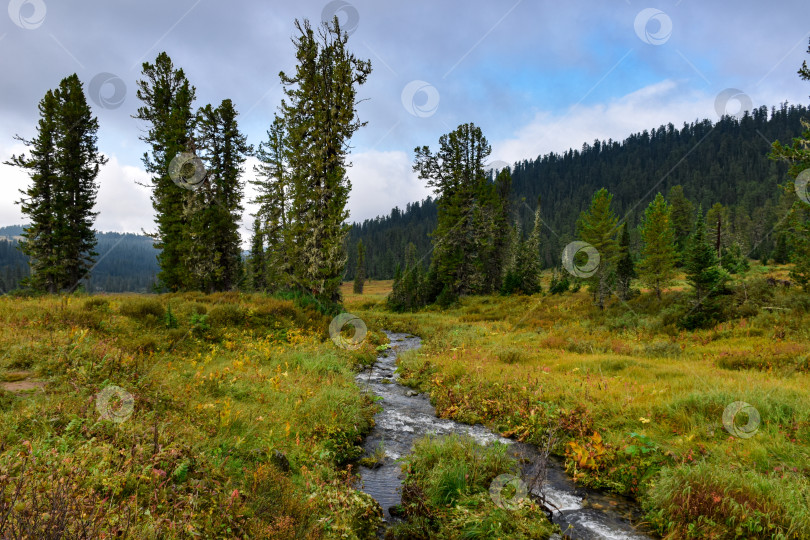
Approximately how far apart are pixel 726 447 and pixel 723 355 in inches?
335

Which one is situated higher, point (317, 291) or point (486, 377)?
point (317, 291)

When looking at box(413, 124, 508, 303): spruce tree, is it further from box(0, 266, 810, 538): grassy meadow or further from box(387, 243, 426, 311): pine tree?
box(0, 266, 810, 538): grassy meadow

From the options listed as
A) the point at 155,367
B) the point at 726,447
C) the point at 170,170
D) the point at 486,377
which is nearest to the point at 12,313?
the point at 155,367

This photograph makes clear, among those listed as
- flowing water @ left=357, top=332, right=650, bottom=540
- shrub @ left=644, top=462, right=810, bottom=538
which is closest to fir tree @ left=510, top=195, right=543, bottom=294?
flowing water @ left=357, top=332, right=650, bottom=540

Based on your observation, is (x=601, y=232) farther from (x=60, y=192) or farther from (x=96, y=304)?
(x=60, y=192)

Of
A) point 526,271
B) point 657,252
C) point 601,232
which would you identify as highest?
point 601,232

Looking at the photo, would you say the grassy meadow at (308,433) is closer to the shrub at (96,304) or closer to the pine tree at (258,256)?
the shrub at (96,304)

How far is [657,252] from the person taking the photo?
37.2m

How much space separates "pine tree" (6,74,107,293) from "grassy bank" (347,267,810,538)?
1053 inches

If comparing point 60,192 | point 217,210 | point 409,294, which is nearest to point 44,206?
point 60,192

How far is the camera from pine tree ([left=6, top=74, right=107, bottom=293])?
83.6ft

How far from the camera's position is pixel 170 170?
2506cm

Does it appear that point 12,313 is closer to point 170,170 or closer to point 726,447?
point 726,447

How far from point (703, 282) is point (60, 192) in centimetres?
4076
